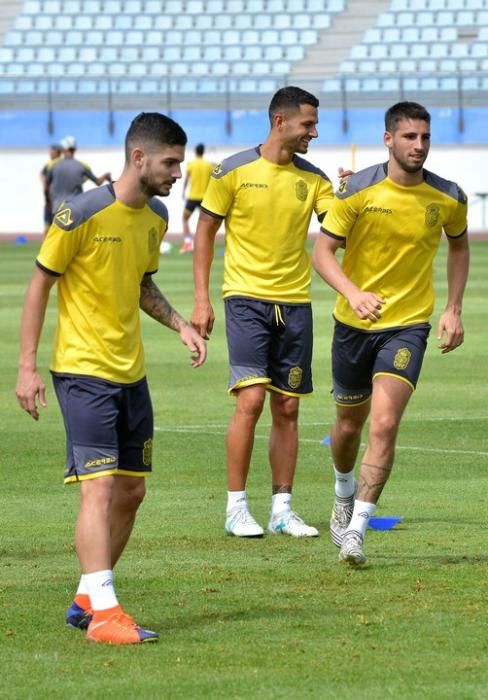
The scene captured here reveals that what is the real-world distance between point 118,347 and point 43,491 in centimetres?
362

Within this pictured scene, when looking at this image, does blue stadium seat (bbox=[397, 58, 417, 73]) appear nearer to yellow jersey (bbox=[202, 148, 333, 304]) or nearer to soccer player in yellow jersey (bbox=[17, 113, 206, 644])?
yellow jersey (bbox=[202, 148, 333, 304])

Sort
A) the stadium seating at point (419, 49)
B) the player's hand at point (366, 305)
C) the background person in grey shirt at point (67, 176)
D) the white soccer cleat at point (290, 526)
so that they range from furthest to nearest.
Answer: the stadium seating at point (419, 49) → the background person in grey shirt at point (67, 176) → the white soccer cleat at point (290, 526) → the player's hand at point (366, 305)

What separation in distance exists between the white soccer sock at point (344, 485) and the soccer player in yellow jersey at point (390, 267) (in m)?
0.29

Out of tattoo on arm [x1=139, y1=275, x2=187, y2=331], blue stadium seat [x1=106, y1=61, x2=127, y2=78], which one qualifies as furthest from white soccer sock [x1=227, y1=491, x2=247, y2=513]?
blue stadium seat [x1=106, y1=61, x2=127, y2=78]

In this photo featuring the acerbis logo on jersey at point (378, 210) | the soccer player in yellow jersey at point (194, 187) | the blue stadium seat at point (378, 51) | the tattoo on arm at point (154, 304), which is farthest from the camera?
the blue stadium seat at point (378, 51)

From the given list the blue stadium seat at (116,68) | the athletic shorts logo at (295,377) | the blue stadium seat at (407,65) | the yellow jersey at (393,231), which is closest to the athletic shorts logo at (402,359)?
the yellow jersey at (393,231)

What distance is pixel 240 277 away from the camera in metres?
8.93

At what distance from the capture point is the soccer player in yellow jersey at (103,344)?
6.15m

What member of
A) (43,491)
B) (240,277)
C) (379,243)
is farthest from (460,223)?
(43,491)

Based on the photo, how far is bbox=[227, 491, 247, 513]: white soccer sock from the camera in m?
8.56

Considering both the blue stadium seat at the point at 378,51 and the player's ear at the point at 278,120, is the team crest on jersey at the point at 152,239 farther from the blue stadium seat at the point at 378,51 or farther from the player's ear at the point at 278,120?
the blue stadium seat at the point at 378,51

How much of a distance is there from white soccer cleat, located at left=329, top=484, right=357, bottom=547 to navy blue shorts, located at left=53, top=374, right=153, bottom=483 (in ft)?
6.64

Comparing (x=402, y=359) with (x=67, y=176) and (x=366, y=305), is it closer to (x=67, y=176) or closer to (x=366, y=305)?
(x=366, y=305)

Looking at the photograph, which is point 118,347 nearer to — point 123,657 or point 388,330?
point 123,657
